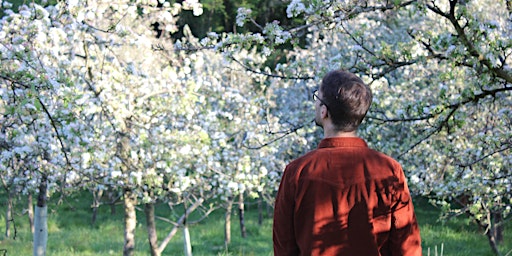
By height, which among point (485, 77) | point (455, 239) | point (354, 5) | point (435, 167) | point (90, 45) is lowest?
point (455, 239)

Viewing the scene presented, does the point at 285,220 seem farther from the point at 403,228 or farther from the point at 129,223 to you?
the point at 129,223

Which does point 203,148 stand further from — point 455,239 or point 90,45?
point 455,239

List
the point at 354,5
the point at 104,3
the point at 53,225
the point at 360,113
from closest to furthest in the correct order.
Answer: the point at 360,113 → the point at 354,5 → the point at 104,3 → the point at 53,225

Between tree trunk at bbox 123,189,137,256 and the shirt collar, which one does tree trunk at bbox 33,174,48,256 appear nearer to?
tree trunk at bbox 123,189,137,256

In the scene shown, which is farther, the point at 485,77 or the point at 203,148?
the point at 203,148

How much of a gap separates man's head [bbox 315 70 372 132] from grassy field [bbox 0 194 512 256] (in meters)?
9.81

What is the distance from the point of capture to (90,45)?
753 cm

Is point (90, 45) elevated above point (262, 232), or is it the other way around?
point (90, 45)

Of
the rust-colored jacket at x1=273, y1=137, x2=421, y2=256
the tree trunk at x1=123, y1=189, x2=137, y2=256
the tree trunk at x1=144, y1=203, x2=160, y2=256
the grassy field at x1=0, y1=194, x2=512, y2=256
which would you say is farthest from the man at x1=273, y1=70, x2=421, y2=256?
the grassy field at x1=0, y1=194, x2=512, y2=256

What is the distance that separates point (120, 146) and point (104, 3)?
8.62ft

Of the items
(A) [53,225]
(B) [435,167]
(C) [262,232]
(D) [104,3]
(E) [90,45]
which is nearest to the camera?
(D) [104,3]

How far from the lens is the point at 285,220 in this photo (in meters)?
2.47

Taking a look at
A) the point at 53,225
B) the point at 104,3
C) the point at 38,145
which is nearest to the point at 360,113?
the point at 104,3

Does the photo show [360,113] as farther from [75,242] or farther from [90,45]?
[75,242]
